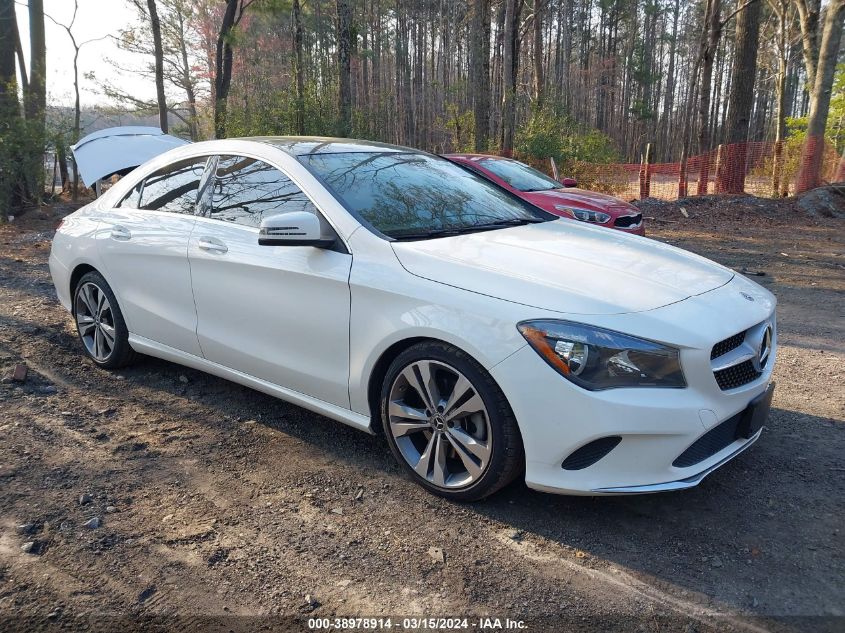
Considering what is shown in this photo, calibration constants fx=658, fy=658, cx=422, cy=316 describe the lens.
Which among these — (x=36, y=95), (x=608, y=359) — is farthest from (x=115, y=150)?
(x=608, y=359)

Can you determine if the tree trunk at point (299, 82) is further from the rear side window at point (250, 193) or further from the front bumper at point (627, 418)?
the front bumper at point (627, 418)

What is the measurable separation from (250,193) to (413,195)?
0.93 m

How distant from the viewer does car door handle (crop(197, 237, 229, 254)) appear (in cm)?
367

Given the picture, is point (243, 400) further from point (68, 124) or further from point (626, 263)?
point (68, 124)

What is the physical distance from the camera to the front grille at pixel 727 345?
2.68 meters

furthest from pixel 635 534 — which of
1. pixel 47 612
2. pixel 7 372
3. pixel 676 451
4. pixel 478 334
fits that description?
pixel 7 372

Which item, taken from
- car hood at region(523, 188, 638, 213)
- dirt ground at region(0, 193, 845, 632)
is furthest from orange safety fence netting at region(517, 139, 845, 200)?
dirt ground at region(0, 193, 845, 632)

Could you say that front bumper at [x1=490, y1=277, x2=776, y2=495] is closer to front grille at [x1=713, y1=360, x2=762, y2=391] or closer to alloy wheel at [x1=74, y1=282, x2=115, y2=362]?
front grille at [x1=713, y1=360, x2=762, y2=391]

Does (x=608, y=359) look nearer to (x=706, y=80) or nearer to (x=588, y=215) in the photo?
(x=588, y=215)

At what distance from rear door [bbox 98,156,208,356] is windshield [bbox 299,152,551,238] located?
957mm

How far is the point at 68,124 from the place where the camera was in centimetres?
1455

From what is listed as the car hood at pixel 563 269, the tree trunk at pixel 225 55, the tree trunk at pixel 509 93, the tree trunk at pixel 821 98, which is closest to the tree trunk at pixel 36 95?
the tree trunk at pixel 225 55

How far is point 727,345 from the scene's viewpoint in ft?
9.09

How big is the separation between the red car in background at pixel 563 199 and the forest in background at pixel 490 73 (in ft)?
19.0
